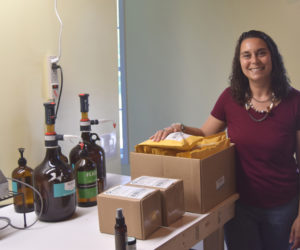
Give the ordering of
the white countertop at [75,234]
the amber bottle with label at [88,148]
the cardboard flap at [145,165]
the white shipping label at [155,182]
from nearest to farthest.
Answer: the white countertop at [75,234], the white shipping label at [155,182], the cardboard flap at [145,165], the amber bottle with label at [88,148]

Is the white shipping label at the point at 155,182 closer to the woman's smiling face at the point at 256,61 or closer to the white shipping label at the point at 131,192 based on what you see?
the white shipping label at the point at 131,192

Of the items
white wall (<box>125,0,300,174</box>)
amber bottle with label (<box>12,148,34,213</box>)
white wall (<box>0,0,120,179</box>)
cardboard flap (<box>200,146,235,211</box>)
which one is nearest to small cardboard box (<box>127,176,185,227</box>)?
cardboard flap (<box>200,146,235,211</box>)

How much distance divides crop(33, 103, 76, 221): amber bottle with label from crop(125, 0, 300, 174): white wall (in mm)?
1993

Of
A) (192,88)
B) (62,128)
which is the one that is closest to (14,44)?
(62,128)

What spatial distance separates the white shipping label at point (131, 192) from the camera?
3.73 ft

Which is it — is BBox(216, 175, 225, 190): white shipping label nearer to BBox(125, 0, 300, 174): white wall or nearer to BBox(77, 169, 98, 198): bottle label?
A: BBox(77, 169, 98, 198): bottle label

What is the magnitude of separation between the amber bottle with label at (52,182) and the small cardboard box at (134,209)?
0.17 m

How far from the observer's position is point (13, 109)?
1587mm

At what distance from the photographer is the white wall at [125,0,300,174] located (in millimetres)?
2684

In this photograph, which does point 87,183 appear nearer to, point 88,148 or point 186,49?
point 88,148

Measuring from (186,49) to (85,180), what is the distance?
2099mm

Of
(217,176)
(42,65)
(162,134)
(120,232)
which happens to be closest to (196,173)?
(217,176)

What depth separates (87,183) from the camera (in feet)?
4.68

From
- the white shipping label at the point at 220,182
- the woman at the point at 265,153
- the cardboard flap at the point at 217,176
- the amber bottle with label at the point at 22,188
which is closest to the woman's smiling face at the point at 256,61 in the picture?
the woman at the point at 265,153
